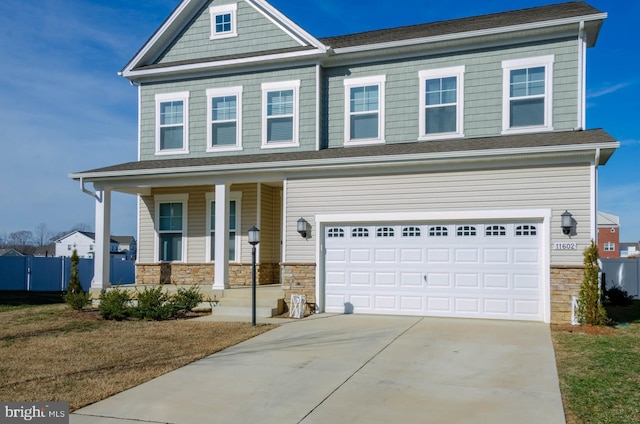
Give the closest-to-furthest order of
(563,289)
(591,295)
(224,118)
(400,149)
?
(591,295), (563,289), (400,149), (224,118)

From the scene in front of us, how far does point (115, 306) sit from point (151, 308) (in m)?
0.79

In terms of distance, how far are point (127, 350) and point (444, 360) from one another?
5190 mm

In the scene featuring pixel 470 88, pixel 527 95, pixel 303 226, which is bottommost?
pixel 303 226

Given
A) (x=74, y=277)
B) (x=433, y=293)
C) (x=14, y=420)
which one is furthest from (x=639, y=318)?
(x=74, y=277)

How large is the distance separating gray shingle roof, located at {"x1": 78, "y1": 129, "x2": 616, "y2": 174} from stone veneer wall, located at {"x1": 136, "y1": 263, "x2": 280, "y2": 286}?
3198 mm

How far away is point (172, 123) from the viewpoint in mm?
16547

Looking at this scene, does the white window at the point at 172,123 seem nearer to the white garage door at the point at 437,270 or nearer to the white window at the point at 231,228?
the white window at the point at 231,228

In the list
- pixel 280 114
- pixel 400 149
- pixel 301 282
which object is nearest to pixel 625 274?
pixel 400 149

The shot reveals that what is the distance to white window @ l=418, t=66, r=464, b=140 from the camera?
45.9 feet

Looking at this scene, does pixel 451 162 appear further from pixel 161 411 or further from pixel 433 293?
pixel 161 411

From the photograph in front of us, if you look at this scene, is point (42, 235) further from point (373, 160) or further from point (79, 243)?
point (373, 160)

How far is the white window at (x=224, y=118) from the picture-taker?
15.8 metres

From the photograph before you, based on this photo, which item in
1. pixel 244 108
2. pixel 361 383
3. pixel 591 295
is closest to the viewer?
pixel 361 383

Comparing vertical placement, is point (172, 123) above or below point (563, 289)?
above
